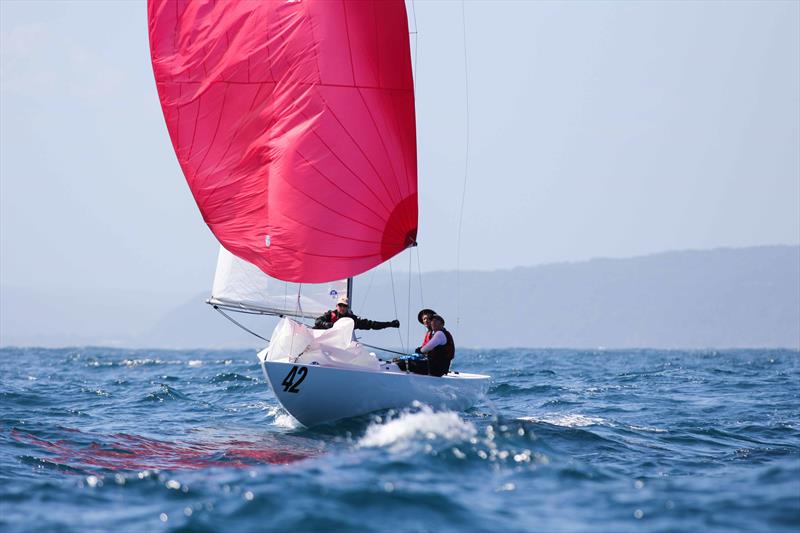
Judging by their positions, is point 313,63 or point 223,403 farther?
point 223,403

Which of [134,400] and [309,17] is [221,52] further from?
[134,400]

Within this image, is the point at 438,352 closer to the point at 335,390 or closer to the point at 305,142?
the point at 335,390

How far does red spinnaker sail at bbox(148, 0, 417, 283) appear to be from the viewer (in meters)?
14.3

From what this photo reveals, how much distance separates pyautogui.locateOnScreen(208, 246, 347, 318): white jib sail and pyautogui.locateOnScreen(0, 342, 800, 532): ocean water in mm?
1929

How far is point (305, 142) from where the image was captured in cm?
1427

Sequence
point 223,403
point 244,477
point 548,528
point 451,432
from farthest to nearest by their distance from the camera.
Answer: point 223,403 → point 451,432 → point 244,477 → point 548,528

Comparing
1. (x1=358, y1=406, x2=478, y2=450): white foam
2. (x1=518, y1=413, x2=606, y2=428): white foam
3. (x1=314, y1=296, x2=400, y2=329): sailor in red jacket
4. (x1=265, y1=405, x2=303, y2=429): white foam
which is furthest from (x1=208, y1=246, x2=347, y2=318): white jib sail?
(x1=518, y1=413, x2=606, y2=428): white foam

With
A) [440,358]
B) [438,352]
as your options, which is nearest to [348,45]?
[438,352]

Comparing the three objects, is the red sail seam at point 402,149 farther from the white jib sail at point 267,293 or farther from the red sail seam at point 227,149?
the red sail seam at point 227,149

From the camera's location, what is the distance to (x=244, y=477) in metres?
9.49

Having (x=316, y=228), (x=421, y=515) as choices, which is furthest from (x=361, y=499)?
(x=316, y=228)

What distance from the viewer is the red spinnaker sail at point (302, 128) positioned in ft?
47.0

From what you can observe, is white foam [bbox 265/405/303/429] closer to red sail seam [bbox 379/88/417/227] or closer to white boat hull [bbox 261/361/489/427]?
white boat hull [bbox 261/361/489/427]

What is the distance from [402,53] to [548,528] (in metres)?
8.84
